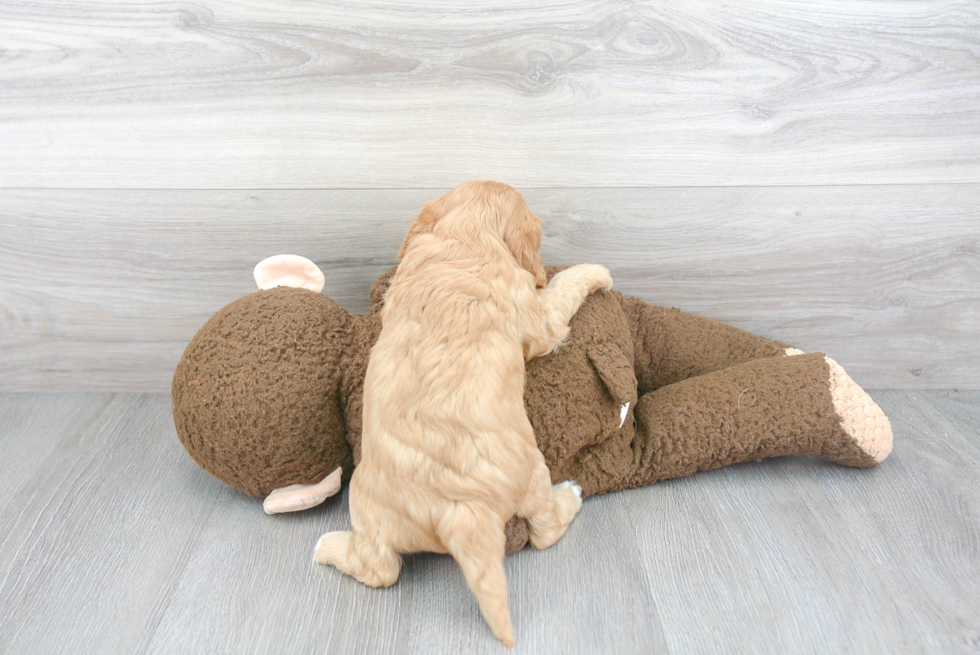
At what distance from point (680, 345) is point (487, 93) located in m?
0.71

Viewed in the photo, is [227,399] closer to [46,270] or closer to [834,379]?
[46,270]

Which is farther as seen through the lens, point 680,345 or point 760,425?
point 680,345

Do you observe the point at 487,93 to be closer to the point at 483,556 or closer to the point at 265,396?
the point at 265,396

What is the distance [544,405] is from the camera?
1.25 meters

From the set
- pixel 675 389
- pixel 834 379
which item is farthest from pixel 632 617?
pixel 834 379

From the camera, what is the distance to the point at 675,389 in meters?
1.42

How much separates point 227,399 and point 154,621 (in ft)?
1.23

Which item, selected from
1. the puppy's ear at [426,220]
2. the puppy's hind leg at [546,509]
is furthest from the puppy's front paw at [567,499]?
the puppy's ear at [426,220]

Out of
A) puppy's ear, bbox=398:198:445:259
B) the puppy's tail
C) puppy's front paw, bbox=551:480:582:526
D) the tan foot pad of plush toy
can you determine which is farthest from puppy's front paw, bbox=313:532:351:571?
puppy's ear, bbox=398:198:445:259

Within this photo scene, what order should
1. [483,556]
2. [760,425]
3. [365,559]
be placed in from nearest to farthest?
[483,556]
[365,559]
[760,425]

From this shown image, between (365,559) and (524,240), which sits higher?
(524,240)

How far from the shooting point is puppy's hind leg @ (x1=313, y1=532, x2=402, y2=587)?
109 cm

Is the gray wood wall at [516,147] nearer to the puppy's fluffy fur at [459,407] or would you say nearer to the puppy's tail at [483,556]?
the puppy's fluffy fur at [459,407]

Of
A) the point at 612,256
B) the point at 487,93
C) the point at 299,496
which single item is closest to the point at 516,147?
the point at 487,93
